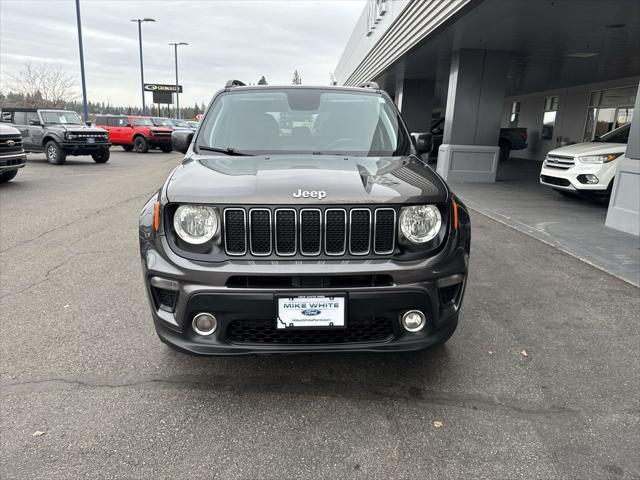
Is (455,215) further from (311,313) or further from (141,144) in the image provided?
(141,144)

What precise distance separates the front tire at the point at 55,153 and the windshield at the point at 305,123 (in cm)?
1483

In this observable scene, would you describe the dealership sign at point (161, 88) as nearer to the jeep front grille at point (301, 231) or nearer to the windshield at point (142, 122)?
the windshield at point (142, 122)

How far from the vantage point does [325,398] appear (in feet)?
8.86

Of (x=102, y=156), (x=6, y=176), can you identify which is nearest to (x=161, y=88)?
(x=102, y=156)

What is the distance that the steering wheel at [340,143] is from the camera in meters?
3.41

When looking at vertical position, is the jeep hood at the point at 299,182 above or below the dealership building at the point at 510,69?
below

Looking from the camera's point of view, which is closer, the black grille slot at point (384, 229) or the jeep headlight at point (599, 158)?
the black grille slot at point (384, 229)

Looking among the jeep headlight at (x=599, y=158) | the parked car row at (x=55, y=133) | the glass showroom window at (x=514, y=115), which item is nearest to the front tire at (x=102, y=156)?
the parked car row at (x=55, y=133)

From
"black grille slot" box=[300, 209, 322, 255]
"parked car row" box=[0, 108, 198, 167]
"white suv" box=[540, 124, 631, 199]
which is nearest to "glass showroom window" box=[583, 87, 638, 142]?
"white suv" box=[540, 124, 631, 199]

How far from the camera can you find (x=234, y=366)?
304 centimetres

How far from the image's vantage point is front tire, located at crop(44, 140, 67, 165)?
52.7 ft

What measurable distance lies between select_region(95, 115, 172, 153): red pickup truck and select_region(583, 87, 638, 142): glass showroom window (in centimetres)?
1911

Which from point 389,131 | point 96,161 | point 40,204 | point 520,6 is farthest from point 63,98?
point 389,131

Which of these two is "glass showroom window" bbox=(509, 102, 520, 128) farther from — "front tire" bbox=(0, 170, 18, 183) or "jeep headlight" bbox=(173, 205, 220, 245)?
"jeep headlight" bbox=(173, 205, 220, 245)
